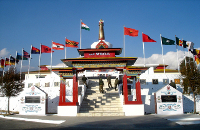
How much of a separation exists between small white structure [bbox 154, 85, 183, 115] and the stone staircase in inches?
134

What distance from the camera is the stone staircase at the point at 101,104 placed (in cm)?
1543

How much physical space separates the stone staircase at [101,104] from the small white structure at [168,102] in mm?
3413

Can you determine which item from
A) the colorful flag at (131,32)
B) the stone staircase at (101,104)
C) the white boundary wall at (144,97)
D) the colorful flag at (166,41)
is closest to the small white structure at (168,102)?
the white boundary wall at (144,97)

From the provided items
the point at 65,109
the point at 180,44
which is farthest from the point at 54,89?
the point at 180,44

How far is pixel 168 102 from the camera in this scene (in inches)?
642

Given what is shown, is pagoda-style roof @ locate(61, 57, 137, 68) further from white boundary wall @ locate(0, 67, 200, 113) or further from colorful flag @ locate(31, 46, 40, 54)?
colorful flag @ locate(31, 46, 40, 54)

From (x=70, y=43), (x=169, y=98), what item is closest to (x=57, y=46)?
(x=70, y=43)

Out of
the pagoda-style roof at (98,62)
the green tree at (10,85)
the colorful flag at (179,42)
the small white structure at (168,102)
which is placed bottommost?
the small white structure at (168,102)

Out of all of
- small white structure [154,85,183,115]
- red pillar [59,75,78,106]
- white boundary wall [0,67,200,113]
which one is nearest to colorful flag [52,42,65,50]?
white boundary wall [0,67,200,113]

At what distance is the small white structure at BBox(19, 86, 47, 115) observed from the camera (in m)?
16.4

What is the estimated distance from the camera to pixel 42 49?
80.6 feet

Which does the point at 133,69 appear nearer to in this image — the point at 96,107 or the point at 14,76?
the point at 96,107

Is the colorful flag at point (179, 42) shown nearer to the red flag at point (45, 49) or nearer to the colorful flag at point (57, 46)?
the colorful flag at point (57, 46)

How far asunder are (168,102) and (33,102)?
1211 centimetres
